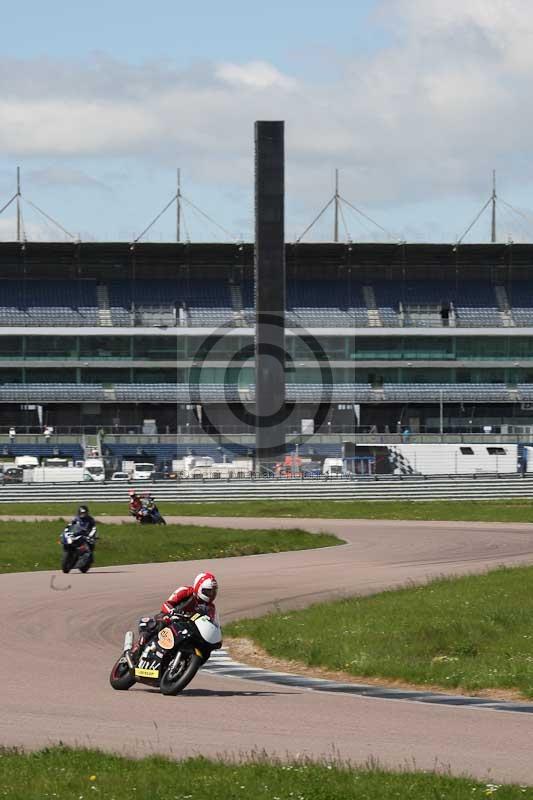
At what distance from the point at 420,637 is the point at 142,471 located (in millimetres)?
59057

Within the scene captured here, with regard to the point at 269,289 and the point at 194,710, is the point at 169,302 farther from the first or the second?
the point at 194,710

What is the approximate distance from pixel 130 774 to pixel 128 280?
316ft

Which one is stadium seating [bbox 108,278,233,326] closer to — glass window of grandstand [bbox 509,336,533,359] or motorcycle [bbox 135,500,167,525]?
glass window of grandstand [bbox 509,336,533,359]

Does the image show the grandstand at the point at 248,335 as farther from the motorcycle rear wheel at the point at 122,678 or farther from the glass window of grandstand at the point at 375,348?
the motorcycle rear wheel at the point at 122,678

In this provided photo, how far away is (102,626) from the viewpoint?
23.3 metres

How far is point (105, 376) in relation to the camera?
104 metres

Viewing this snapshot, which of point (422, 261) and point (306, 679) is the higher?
point (422, 261)

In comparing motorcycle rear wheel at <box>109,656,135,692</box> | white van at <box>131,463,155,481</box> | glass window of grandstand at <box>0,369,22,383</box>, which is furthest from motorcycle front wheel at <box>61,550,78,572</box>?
glass window of grandstand at <box>0,369,22,383</box>

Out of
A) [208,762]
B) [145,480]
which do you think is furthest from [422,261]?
[208,762]

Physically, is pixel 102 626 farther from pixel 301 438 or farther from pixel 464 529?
pixel 301 438

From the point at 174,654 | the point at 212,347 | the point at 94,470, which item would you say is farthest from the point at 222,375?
the point at 174,654

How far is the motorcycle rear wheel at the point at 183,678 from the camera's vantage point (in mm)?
15977

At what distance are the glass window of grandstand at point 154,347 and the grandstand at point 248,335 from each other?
108mm

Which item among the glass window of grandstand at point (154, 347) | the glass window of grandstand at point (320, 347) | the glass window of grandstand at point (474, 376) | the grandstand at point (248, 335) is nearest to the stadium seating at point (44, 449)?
the grandstand at point (248, 335)
